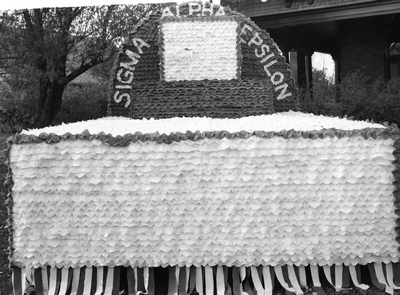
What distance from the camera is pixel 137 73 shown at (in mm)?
5285

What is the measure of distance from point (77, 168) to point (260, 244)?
3.57 ft

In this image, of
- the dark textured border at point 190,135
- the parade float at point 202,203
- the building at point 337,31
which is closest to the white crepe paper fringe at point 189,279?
the parade float at point 202,203

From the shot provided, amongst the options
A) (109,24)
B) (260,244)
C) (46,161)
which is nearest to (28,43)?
(109,24)

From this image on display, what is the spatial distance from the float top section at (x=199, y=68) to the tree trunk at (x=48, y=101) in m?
0.75

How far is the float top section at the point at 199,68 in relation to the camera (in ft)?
14.2

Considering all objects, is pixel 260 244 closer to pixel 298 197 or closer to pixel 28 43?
pixel 298 197

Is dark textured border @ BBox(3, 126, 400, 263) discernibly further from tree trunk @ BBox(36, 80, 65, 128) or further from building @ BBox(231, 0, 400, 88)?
building @ BBox(231, 0, 400, 88)

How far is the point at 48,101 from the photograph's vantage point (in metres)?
4.30

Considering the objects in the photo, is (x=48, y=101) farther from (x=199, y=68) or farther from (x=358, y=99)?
(x=358, y=99)

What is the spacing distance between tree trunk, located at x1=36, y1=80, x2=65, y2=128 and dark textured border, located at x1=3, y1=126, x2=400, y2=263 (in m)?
1.89

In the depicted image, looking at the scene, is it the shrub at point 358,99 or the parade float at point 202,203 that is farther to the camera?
the shrub at point 358,99

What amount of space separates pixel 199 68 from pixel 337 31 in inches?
93.6

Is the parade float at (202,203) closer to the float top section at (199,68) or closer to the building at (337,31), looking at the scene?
the float top section at (199,68)

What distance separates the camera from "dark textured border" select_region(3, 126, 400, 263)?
227cm
